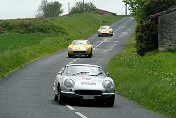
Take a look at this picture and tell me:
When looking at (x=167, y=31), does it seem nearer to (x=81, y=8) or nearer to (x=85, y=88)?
(x=85, y=88)

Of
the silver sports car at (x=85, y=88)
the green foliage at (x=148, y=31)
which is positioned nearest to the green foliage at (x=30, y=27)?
the green foliage at (x=148, y=31)

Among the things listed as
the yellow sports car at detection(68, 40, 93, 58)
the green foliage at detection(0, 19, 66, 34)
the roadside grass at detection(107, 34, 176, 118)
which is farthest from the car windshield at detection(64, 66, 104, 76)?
the green foliage at detection(0, 19, 66, 34)

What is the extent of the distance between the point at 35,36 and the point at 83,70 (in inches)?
1760

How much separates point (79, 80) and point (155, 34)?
Answer: 81.7ft

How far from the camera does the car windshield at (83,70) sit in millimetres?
15125

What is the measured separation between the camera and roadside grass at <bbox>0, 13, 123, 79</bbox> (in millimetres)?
33000

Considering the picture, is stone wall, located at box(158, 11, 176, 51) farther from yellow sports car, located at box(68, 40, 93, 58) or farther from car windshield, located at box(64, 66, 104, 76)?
car windshield, located at box(64, 66, 104, 76)

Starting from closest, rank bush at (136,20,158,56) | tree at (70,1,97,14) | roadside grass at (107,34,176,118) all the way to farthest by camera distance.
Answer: roadside grass at (107,34,176,118) < bush at (136,20,158,56) < tree at (70,1,97,14)

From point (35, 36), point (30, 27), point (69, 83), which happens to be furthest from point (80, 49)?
point (30, 27)

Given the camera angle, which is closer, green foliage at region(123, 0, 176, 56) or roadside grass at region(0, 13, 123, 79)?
roadside grass at region(0, 13, 123, 79)

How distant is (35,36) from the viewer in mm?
59406

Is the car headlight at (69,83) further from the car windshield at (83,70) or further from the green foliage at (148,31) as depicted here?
the green foliage at (148,31)

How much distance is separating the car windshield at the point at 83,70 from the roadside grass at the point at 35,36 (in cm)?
1009

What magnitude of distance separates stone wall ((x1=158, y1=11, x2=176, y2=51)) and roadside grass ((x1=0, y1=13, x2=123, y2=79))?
11.2 metres
